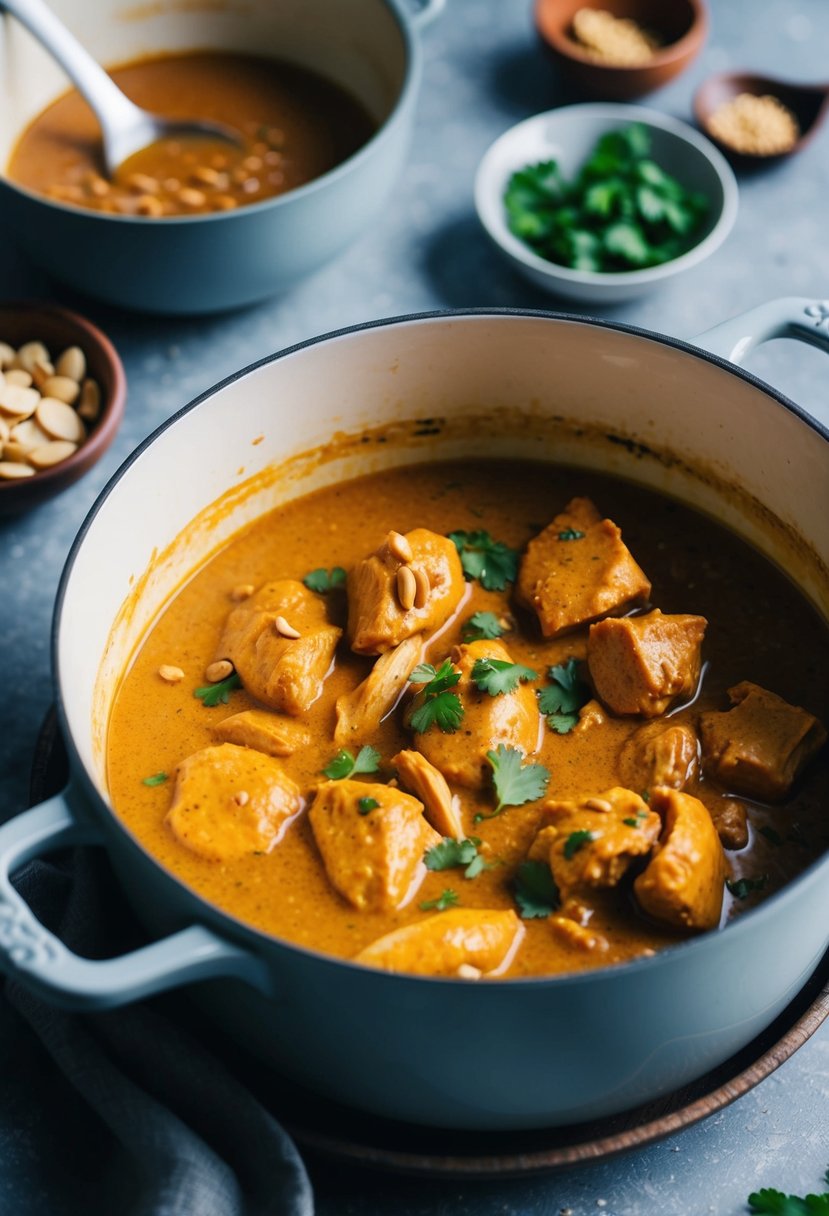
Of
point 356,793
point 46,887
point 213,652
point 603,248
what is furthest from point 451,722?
point 603,248

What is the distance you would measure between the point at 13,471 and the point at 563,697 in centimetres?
145

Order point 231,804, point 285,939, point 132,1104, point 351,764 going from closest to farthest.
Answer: point 285,939 → point 132,1104 → point 231,804 → point 351,764

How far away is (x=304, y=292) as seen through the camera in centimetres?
411

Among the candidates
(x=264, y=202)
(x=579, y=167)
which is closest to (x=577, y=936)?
(x=264, y=202)

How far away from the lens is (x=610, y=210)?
4.09 meters

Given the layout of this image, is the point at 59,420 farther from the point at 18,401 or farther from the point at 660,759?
the point at 660,759

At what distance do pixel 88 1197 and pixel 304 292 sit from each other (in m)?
2.53

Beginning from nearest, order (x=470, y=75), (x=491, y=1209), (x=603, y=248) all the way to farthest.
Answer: (x=491, y=1209) → (x=603, y=248) → (x=470, y=75)

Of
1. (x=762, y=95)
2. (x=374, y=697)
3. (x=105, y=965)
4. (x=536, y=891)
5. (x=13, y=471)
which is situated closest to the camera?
(x=105, y=965)

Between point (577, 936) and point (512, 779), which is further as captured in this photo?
Answer: point (512, 779)

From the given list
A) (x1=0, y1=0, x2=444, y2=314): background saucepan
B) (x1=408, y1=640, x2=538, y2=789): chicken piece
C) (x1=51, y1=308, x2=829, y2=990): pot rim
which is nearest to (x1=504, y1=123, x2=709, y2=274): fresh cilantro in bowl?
(x1=0, y1=0, x2=444, y2=314): background saucepan

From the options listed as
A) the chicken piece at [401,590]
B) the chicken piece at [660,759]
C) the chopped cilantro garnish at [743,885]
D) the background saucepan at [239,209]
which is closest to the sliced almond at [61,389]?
the background saucepan at [239,209]

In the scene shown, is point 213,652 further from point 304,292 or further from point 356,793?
point 304,292

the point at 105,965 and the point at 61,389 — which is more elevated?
the point at 105,965
